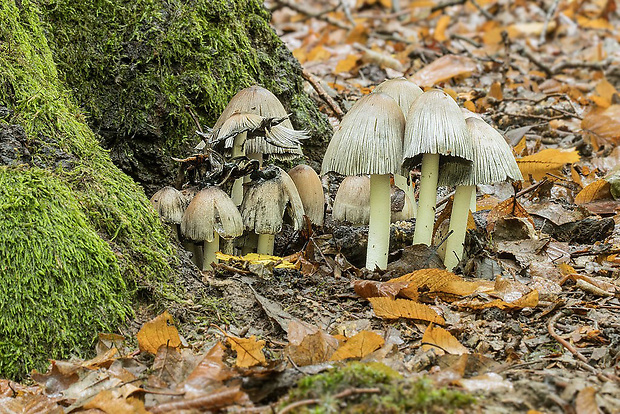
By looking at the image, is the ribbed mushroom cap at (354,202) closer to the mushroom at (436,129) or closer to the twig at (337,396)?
the mushroom at (436,129)

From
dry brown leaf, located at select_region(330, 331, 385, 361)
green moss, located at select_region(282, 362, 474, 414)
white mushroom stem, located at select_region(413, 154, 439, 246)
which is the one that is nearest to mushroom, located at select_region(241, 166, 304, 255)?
white mushroom stem, located at select_region(413, 154, 439, 246)

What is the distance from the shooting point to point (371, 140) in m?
2.61

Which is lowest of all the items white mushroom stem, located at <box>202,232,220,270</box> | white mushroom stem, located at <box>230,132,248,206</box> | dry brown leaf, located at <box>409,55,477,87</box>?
white mushroom stem, located at <box>202,232,220,270</box>

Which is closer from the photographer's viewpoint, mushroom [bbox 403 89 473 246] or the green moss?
the green moss

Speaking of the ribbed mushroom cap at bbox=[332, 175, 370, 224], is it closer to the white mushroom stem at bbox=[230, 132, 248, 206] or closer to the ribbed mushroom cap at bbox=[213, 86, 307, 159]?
the ribbed mushroom cap at bbox=[213, 86, 307, 159]

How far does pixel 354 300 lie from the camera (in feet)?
8.82

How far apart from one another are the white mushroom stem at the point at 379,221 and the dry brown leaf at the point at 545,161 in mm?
1389

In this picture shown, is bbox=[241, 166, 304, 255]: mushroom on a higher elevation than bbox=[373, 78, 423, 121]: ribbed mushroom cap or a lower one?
lower

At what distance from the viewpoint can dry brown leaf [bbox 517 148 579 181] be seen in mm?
3806

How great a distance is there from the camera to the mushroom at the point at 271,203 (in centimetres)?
290

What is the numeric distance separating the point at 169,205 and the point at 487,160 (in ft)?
4.70

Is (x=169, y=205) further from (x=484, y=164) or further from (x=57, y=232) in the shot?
(x=484, y=164)

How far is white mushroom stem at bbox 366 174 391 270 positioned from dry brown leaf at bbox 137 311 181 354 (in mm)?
1015

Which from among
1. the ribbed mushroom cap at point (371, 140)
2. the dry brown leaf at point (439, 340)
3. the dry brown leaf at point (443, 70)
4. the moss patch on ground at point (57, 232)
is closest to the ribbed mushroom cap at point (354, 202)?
the ribbed mushroom cap at point (371, 140)
